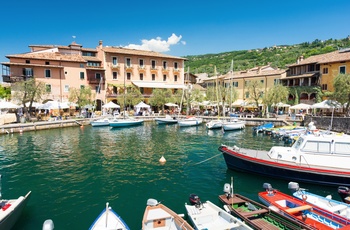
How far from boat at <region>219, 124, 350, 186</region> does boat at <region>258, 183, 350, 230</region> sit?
3359 mm

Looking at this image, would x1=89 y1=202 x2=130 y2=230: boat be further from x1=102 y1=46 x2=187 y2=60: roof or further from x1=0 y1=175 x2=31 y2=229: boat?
x1=102 y1=46 x2=187 y2=60: roof

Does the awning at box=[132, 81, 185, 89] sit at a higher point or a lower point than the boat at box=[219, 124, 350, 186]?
higher

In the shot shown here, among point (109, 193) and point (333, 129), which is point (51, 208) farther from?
point (333, 129)

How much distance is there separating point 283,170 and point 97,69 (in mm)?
49176

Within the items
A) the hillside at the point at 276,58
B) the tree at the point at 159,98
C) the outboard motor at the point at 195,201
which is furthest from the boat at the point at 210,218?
the hillside at the point at 276,58

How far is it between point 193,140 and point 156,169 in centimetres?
1237

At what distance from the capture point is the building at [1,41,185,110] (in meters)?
49.6

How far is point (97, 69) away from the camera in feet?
184

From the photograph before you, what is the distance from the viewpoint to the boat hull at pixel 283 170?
1409 centimetres

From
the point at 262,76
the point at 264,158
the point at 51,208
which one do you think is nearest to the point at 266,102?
the point at 262,76

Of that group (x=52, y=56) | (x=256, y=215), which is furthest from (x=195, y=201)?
(x=52, y=56)

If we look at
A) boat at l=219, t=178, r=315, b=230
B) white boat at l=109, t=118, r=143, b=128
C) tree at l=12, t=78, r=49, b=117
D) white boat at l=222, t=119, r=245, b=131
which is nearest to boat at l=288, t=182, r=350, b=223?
boat at l=219, t=178, r=315, b=230

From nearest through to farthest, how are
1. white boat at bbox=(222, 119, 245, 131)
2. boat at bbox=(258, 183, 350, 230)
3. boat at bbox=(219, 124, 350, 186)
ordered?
boat at bbox=(258, 183, 350, 230)
boat at bbox=(219, 124, 350, 186)
white boat at bbox=(222, 119, 245, 131)

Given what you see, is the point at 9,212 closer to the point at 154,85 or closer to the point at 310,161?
the point at 310,161
